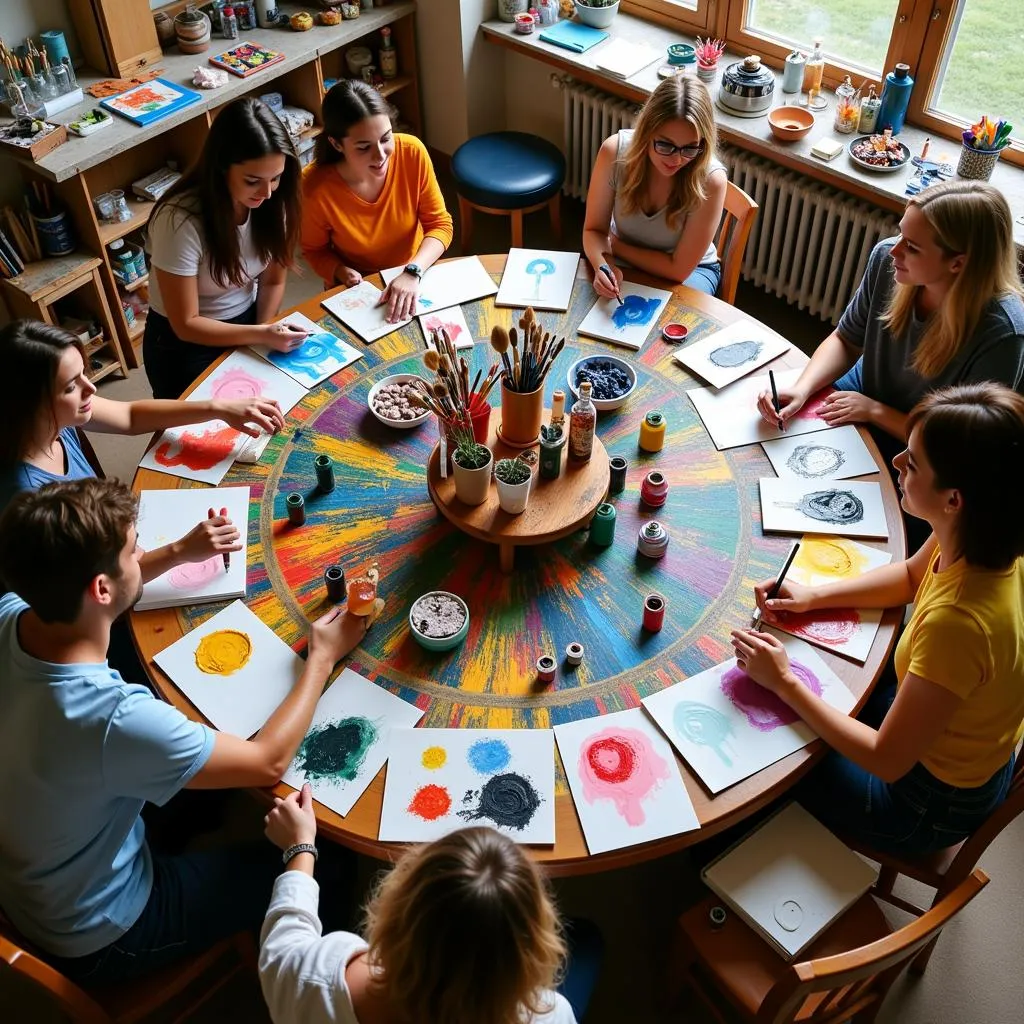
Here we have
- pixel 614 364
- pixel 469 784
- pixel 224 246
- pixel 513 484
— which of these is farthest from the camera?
pixel 224 246

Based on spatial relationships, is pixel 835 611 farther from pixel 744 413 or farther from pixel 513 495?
pixel 513 495

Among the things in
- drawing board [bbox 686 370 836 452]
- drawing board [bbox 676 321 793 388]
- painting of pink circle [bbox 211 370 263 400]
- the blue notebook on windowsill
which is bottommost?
drawing board [bbox 686 370 836 452]

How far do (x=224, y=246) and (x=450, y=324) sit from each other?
715mm

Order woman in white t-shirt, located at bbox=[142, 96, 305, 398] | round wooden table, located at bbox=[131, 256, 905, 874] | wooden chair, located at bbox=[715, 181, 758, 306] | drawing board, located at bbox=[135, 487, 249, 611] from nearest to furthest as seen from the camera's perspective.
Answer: round wooden table, located at bbox=[131, 256, 905, 874], drawing board, located at bbox=[135, 487, 249, 611], woman in white t-shirt, located at bbox=[142, 96, 305, 398], wooden chair, located at bbox=[715, 181, 758, 306]

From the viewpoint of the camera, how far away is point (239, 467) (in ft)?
8.50

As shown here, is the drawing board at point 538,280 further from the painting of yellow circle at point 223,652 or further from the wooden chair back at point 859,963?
the wooden chair back at point 859,963

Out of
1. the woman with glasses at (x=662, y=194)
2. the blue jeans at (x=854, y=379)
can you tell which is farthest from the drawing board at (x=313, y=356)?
the blue jeans at (x=854, y=379)

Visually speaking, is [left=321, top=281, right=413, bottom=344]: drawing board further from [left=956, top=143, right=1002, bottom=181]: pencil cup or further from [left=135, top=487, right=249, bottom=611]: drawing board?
[left=956, top=143, right=1002, bottom=181]: pencil cup

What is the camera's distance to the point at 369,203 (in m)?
3.31

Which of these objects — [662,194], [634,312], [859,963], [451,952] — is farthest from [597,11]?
[451,952]

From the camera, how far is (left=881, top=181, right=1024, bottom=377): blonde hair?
97.3 inches

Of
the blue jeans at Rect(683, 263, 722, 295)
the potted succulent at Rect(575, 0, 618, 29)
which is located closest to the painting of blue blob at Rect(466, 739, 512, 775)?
the blue jeans at Rect(683, 263, 722, 295)

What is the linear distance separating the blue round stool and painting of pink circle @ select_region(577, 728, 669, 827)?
2843 millimetres

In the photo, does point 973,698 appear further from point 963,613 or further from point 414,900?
point 414,900
